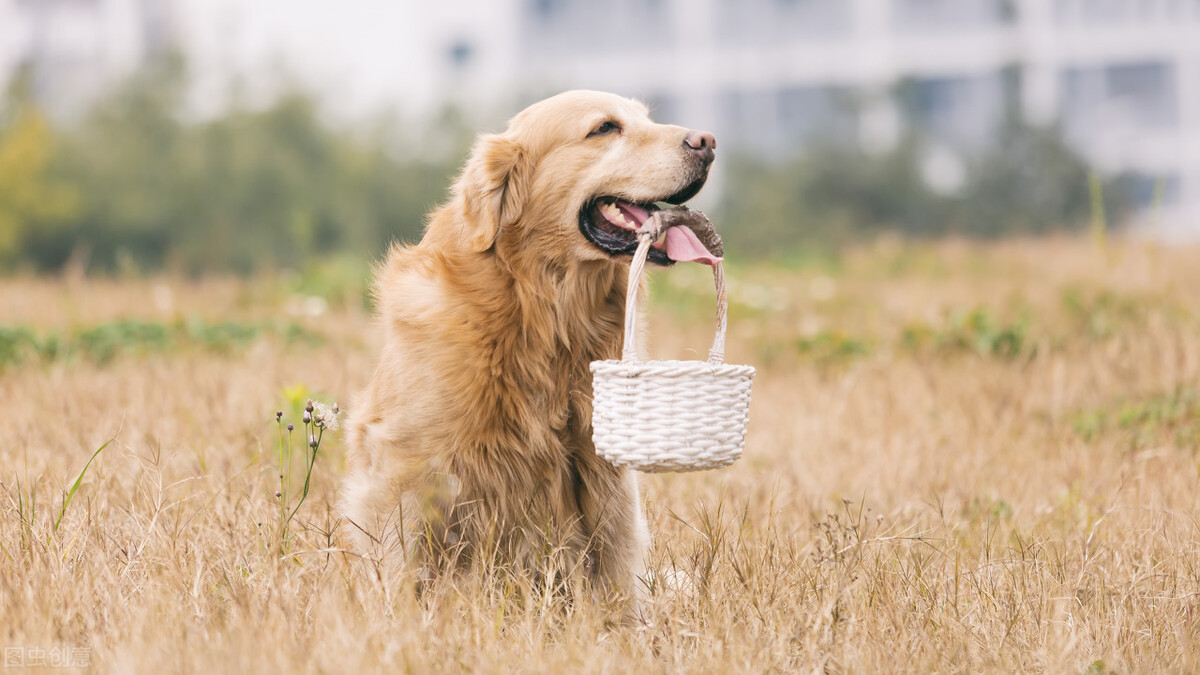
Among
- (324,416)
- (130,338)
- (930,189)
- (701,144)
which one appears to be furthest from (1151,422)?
(930,189)

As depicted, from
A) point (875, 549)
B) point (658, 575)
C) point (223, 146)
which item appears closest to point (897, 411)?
point (875, 549)

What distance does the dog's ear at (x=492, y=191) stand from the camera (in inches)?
122

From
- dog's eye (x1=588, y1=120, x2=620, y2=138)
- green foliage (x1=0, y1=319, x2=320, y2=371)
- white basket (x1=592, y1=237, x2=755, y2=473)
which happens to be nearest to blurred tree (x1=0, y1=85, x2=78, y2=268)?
green foliage (x1=0, y1=319, x2=320, y2=371)

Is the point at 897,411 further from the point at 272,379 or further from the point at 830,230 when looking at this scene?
the point at 830,230

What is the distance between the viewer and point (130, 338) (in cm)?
630

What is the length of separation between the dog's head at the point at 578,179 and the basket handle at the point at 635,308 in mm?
229

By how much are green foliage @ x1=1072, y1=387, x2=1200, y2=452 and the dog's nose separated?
244 centimetres

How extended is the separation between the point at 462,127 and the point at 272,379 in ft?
38.3

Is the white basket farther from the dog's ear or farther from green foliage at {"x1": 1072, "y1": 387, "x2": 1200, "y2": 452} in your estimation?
green foliage at {"x1": 1072, "y1": 387, "x2": 1200, "y2": 452}

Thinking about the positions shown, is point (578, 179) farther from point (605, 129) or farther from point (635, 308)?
point (635, 308)

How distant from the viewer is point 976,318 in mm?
6387

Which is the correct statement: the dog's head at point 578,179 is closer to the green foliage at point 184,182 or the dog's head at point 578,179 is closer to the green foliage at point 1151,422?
the green foliage at point 1151,422

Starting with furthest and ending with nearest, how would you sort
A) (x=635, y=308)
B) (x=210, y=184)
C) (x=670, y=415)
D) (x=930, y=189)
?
(x=930, y=189) < (x=210, y=184) < (x=635, y=308) < (x=670, y=415)

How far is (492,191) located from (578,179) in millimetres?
247
